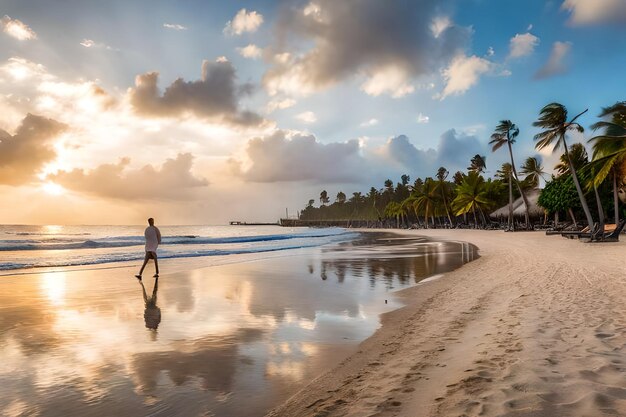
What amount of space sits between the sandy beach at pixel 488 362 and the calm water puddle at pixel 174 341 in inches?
19.2

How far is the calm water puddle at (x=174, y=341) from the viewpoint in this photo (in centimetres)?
375

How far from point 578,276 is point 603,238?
1698cm

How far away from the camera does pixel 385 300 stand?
29.1 feet

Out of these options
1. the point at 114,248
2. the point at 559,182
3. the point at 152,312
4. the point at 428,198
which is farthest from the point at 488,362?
the point at 428,198

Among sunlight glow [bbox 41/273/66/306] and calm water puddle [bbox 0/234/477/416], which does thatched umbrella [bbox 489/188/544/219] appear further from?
sunlight glow [bbox 41/273/66/306]

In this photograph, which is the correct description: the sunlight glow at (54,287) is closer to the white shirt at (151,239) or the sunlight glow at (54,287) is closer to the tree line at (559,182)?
the white shirt at (151,239)

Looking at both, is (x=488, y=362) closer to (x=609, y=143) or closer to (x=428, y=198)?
(x=609, y=143)

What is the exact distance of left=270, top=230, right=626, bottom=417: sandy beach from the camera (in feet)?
10.8

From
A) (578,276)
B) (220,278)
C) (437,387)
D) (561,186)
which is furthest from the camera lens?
(561,186)

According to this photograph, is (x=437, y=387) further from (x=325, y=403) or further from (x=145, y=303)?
(x=145, y=303)

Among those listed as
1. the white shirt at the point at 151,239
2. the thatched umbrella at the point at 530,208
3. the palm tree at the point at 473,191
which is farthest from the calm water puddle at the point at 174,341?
the palm tree at the point at 473,191

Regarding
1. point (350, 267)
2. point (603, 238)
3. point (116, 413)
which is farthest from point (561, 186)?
point (116, 413)

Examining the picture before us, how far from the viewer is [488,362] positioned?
169 inches

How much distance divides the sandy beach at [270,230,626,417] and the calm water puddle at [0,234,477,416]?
488 mm
